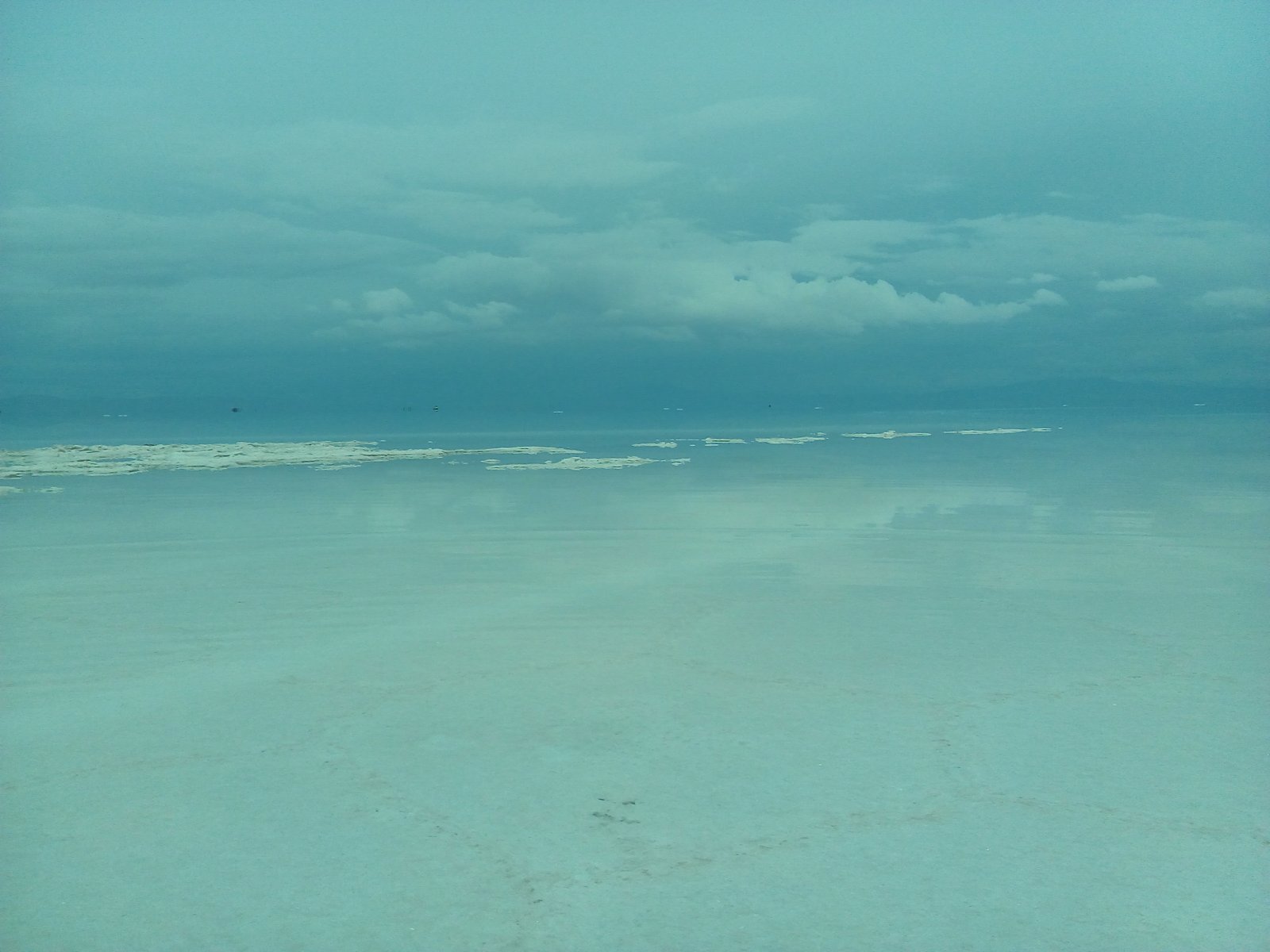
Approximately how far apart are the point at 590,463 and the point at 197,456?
17432mm

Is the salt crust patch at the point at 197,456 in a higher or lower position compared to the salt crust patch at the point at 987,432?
lower

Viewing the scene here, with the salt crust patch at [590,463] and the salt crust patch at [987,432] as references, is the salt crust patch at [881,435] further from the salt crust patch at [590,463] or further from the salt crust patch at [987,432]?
the salt crust patch at [590,463]

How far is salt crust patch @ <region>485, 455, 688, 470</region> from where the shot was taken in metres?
38.0

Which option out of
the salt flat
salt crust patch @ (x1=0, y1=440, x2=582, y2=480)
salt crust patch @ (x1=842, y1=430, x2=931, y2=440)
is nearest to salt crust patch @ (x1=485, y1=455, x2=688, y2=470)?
salt crust patch @ (x1=0, y1=440, x2=582, y2=480)

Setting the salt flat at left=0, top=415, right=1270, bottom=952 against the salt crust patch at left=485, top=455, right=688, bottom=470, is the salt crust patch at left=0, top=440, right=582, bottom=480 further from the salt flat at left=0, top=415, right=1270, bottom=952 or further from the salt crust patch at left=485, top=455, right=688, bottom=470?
the salt flat at left=0, top=415, right=1270, bottom=952

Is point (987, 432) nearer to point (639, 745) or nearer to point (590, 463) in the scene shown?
point (590, 463)

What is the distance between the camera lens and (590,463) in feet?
132

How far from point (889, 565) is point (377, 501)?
48.7 ft

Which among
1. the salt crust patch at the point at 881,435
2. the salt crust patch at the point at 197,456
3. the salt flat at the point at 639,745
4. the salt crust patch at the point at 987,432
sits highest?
the salt crust patch at the point at 987,432

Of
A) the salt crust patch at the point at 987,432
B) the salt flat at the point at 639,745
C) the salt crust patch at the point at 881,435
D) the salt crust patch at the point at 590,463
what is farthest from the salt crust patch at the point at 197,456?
the salt crust patch at the point at 987,432

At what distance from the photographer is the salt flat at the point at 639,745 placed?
5.76 metres

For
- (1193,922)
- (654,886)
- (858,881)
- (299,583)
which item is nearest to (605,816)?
(654,886)

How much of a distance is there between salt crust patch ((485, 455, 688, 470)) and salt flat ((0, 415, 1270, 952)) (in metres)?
19.1

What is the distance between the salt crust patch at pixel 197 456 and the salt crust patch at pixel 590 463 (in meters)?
5.30
